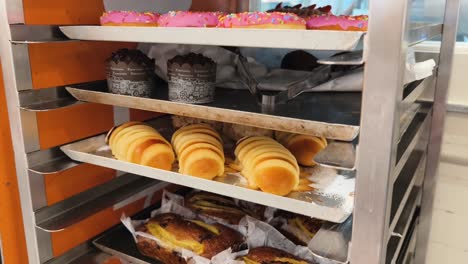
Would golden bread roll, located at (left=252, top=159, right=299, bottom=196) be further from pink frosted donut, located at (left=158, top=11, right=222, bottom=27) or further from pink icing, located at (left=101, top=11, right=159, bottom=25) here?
pink icing, located at (left=101, top=11, right=159, bottom=25)

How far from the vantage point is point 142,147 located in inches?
36.2

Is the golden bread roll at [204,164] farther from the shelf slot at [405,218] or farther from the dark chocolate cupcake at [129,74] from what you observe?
the shelf slot at [405,218]

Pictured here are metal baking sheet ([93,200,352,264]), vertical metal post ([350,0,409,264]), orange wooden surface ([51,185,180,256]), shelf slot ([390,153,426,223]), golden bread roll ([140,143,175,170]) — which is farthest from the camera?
orange wooden surface ([51,185,180,256])

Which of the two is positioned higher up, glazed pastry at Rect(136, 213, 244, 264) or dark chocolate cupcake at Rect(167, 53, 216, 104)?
dark chocolate cupcake at Rect(167, 53, 216, 104)

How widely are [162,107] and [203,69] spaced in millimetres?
121

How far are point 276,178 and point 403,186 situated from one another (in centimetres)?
34

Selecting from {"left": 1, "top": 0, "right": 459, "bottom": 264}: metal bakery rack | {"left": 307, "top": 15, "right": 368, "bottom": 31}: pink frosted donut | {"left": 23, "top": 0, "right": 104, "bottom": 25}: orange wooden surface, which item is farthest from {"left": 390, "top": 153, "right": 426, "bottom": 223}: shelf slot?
{"left": 23, "top": 0, "right": 104, "bottom": 25}: orange wooden surface

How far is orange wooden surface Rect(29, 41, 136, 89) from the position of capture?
97cm

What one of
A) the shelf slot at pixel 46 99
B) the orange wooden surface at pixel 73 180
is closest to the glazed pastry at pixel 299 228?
the orange wooden surface at pixel 73 180

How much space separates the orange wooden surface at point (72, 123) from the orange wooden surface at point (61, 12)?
215mm

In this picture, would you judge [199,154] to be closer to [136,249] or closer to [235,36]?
[235,36]

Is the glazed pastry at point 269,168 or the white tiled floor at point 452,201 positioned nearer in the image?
the glazed pastry at point 269,168

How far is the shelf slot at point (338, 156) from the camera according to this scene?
656 mm

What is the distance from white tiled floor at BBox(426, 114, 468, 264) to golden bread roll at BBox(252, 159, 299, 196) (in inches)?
29.9
